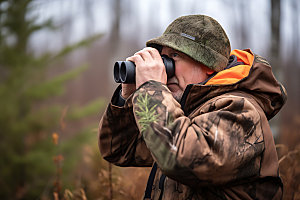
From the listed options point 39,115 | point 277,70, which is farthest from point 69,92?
point 277,70

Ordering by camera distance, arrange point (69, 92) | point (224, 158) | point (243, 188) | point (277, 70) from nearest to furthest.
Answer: point (224, 158), point (243, 188), point (277, 70), point (69, 92)

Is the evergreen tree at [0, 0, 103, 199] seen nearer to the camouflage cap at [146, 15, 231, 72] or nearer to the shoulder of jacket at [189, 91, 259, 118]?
the camouflage cap at [146, 15, 231, 72]

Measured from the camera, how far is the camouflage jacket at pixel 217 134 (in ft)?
4.06

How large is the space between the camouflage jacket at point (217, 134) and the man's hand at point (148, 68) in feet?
0.19

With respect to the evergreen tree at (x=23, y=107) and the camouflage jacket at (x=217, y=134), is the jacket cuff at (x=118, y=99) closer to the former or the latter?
the camouflage jacket at (x=217, y=134)

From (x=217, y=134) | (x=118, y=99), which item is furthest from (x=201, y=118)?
(x=118, y=99)

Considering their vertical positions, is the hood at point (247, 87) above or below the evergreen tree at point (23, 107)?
above

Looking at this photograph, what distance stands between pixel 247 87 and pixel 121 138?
836mm

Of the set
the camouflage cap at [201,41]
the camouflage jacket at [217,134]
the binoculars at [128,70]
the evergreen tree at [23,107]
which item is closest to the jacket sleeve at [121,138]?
the binoculars at [128,70]

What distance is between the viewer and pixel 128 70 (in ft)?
5.13

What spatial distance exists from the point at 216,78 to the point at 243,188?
0.55m

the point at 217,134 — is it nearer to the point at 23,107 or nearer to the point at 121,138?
the point at 121,138

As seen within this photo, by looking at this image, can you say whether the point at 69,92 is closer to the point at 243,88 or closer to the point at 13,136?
the point at 13,136

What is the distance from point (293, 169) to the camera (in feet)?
8.26
